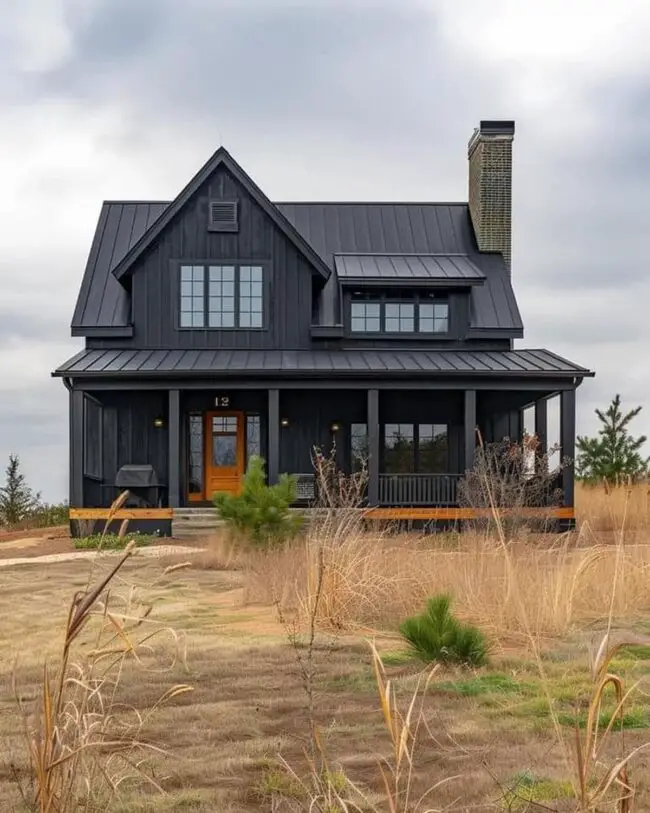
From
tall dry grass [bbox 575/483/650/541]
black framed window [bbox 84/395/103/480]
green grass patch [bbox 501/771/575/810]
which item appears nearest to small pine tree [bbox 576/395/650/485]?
tall dry grass [bbox 575/483/650/541]

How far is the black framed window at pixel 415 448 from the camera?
23.2m

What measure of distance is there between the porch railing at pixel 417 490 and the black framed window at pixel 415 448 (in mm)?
1290

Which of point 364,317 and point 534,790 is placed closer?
point 534,790

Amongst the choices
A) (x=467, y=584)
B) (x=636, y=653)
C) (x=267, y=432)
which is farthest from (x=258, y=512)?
(x=636, y=653)

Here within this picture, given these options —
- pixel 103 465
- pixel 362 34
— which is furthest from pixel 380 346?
pixel 362 34

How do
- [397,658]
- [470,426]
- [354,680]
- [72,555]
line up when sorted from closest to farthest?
[354,680], [397,658], [72,555], [470,426]

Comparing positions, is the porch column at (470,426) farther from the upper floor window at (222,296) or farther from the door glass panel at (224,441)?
the door glass panel at (224,441)

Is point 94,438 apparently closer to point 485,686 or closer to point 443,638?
point 443,638

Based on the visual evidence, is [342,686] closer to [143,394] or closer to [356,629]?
[356,629]

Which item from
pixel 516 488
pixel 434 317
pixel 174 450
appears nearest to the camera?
pixel 516 488

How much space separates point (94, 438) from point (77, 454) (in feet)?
9.56

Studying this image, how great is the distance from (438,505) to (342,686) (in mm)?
14614

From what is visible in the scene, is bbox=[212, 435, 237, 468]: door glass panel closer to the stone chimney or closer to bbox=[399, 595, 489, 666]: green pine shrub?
the stone chimney

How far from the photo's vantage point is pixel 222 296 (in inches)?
902
